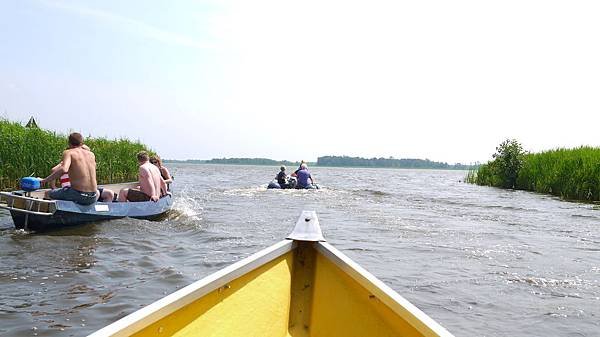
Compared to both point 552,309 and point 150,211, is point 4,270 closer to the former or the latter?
point 150,211

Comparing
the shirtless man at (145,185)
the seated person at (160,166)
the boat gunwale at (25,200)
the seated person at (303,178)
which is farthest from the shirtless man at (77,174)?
the seated person at (303,178)

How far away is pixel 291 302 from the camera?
3.36 meters

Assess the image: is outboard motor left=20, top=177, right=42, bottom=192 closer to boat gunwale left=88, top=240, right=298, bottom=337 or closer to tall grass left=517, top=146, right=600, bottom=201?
boat gunwale left=88, top=240, right=298, bottom=337

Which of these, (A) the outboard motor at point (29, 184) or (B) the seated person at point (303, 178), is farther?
(B) the seated person at point (303, 178)

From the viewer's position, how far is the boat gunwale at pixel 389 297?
2.22 meters

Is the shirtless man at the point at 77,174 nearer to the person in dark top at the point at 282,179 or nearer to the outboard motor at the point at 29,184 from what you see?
the outboard motor at the point at 29,184

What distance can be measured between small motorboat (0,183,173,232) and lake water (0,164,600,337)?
0.19 meters

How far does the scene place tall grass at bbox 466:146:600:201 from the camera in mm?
19297

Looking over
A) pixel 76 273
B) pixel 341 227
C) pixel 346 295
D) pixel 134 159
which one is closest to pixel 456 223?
pixel 341 227

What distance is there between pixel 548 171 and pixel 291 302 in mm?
22900

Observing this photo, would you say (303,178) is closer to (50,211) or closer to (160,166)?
(160,166)

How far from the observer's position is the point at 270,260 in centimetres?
316

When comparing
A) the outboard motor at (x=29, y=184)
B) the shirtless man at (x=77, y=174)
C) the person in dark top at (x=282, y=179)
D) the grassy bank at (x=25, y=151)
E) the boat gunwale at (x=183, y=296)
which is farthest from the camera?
the person in dark top at (x=282, y=179)

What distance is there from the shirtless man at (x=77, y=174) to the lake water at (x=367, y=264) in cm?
61
